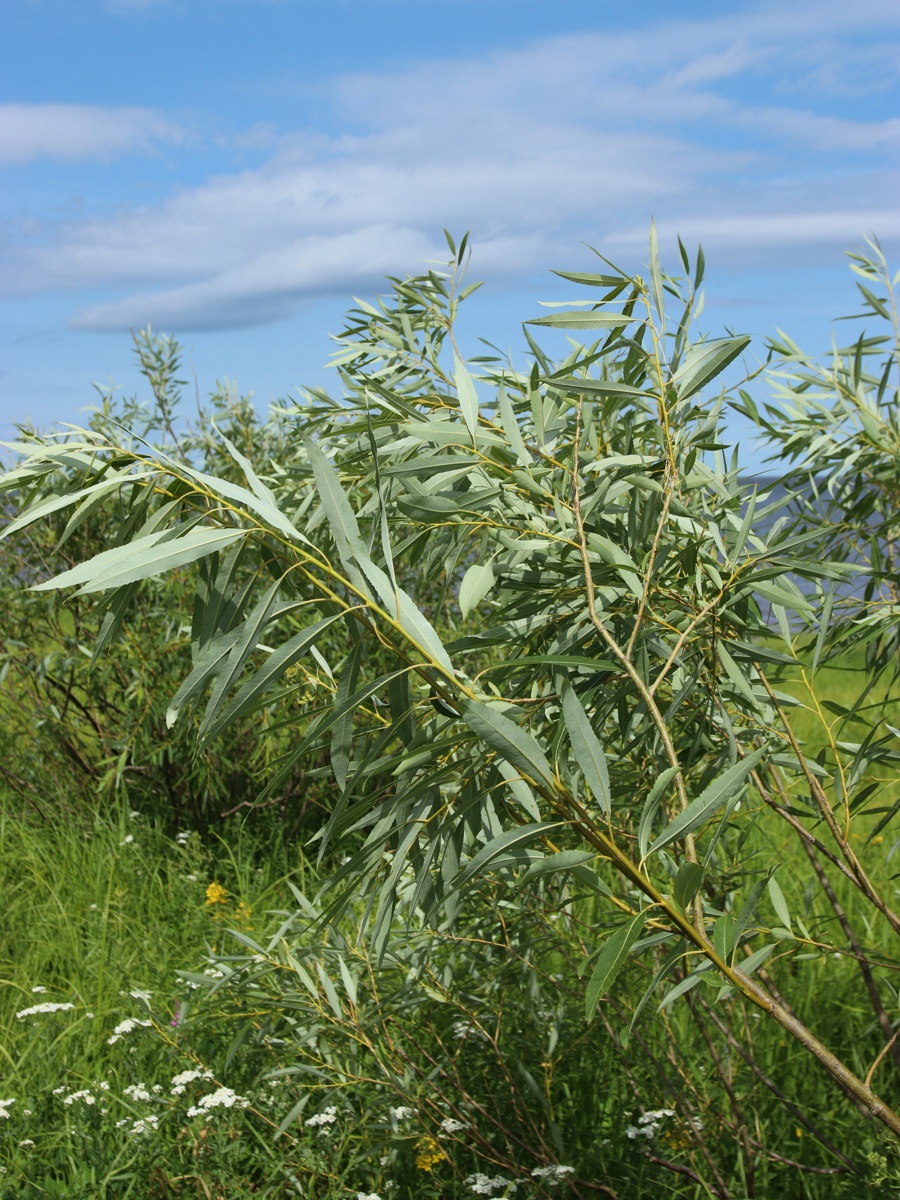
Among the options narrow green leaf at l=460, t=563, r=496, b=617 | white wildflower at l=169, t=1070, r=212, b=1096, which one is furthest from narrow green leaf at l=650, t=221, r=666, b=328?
white wildflower at l=169, t=1070, r=212, b=1096

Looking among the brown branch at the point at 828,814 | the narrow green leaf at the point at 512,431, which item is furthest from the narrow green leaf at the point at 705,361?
the brown branch at the point at 828,814

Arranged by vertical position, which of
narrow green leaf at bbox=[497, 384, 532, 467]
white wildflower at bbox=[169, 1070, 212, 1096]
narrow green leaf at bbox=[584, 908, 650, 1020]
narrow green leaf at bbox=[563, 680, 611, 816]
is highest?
narrow green leaf at bbox=[497, 384, 532, 467]

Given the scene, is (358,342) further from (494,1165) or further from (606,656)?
(494,1165)

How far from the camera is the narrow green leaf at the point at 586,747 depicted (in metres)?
1.07

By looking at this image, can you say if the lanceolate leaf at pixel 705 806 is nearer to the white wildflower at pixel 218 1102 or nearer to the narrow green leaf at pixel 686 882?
the narrow green leaf at pixel 686 882

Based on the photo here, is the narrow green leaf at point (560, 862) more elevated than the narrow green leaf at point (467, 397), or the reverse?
the narrow green leaf at point (467, 397)

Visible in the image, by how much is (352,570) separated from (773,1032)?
2.35m

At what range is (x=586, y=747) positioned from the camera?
1.07m

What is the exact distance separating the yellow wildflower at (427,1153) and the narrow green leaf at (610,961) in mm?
1287

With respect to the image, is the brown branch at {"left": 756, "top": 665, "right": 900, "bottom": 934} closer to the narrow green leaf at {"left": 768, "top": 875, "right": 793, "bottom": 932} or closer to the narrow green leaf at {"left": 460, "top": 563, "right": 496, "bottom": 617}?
the narrow green leaf at {"left": 768, "top": 875, "right": 793, "bottom": 932}

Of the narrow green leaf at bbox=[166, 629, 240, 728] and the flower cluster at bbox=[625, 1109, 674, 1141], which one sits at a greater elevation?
the narrow green leaf at bbox=[166, 629, 240, 728]

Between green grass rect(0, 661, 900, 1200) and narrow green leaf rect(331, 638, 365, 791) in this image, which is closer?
narrow green leaf rect(331, 638, 365, 791)

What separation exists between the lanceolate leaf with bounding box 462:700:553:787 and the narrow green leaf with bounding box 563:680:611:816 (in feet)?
0.17

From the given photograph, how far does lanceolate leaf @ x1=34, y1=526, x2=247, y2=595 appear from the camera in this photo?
970 mm
